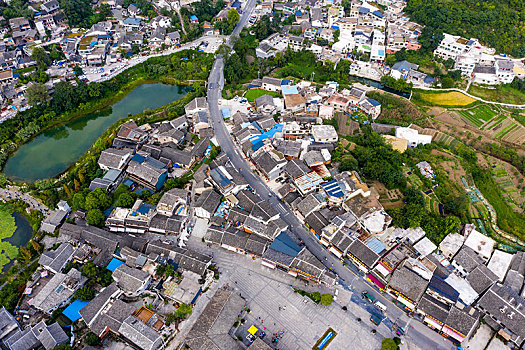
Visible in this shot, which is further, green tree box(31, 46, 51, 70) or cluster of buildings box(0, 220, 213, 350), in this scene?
green tree box(31, 46, 51, 70)

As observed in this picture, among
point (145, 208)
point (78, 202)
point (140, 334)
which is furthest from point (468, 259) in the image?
point (78, 202)

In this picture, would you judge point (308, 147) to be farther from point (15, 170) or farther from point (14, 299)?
point (15, 170)

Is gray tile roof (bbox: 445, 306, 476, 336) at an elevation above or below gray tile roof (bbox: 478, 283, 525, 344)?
above

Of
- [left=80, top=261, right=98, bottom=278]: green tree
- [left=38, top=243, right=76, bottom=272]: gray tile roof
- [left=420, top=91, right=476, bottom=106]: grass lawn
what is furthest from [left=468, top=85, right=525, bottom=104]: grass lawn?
[left=38, top=243, right=76, bottom=272]: gray tile roof

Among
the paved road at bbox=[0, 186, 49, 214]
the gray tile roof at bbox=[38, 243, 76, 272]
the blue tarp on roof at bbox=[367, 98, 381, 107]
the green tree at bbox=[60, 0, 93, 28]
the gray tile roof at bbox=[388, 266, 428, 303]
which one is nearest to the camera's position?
the gray tile roof at bbox=[388, 266, 428, 303]

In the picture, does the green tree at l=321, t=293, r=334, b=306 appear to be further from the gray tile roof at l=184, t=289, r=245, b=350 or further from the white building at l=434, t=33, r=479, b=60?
the white building at l=434, t=33, r=479, b=60

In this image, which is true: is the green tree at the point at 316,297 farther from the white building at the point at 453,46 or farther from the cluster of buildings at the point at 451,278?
the white building at the point at 453,46

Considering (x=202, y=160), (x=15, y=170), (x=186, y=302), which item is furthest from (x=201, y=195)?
(x=15, y=170)
